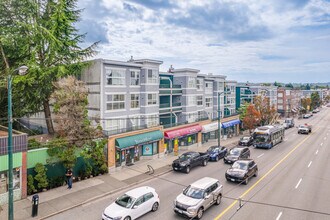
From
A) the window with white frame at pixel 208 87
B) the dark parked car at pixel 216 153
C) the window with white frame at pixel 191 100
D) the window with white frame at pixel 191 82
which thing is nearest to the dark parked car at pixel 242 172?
the dark parked car at pixel 216 153

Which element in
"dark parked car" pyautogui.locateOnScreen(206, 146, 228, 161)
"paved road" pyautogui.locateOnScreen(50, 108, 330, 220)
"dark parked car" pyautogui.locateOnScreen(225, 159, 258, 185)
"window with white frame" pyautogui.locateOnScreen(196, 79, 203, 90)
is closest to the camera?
"paved road" pyautogui.locateOnScreen(50, 108, 330, 220)

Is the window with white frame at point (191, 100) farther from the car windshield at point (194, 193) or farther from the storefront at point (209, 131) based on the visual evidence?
the car windshield at point (194, 193)

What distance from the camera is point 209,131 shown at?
42469 mm

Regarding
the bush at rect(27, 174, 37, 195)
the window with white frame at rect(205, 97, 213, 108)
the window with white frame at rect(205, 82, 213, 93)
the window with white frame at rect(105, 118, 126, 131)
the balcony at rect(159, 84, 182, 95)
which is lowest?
the bush at rect(27, 174, 37, 195)

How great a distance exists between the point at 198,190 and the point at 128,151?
14.0 m

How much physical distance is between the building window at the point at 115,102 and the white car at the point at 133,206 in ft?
49.4

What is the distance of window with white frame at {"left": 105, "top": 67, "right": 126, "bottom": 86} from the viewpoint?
29.2 m

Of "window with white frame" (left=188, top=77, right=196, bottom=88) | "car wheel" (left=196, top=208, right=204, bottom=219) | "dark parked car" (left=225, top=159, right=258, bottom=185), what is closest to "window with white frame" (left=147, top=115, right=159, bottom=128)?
"window with white frame" (left=188, top=77, right=196, bottom=88)

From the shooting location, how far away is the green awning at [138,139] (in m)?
26.5

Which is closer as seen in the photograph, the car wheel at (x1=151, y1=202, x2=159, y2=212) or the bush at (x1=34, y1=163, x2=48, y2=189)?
the car wheel at (x1=151, y1=202, x2=159, y2=212)

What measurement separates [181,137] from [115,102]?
12.2 m

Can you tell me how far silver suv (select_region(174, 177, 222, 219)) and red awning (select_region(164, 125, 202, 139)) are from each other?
15.7 metres

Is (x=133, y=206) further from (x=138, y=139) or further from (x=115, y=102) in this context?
(x=115, y=102)

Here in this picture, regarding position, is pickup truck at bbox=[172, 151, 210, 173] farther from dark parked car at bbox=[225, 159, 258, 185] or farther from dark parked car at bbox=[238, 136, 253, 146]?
dark parked car at bbox=[238, 136, 253, 146]
